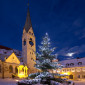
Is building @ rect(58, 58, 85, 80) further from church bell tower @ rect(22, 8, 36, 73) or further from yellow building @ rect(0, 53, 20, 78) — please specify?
yellow building @ rect(0, 53, 20, 78)

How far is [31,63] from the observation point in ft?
149

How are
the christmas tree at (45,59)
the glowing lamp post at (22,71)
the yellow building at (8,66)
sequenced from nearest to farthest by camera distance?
the christmas tree at (45,59)
the yellow building at (8,66)
the glowing lamp post at (22,71)

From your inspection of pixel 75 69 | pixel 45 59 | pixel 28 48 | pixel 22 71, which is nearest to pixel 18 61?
pixel 22 71

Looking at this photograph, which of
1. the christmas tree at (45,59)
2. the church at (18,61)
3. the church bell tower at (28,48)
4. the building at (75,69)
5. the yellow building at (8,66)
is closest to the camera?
the christmas tree at (45,59)

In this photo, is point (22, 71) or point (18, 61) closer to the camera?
point (22, 71)

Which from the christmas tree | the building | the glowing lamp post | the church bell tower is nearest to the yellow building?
the glowing lamp post

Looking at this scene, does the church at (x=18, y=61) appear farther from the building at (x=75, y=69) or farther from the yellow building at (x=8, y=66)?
the building at (x=75, y=69)

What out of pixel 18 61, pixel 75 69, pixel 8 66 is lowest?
pixel 75 69

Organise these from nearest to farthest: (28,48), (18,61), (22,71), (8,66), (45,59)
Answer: (45,59) < (8,66) < (22,71) < (18,61) < (28,48)

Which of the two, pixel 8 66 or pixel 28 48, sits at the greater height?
pixel 28 48

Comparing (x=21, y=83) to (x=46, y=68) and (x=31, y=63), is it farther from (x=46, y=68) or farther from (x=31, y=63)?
(x=31, y=63)

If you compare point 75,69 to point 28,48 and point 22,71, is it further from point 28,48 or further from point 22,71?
point 28,48

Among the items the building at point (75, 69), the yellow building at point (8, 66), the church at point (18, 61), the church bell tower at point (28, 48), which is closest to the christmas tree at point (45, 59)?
the church at point (18, 61)

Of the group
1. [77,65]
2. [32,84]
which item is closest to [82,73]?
[77,65]
